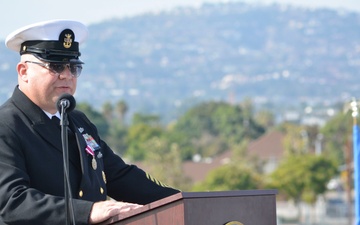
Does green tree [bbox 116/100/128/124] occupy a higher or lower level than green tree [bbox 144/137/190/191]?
higher

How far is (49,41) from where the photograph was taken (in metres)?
4.52

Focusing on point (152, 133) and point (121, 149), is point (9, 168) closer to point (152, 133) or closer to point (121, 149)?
point (152, 133)

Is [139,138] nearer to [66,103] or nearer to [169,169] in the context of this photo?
[169,169]

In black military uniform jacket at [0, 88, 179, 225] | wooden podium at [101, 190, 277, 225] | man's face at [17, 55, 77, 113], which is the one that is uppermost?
man's face at [17, 55, 77, 113]

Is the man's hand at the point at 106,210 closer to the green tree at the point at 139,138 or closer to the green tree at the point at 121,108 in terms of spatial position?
the green tree at the point at 139,138

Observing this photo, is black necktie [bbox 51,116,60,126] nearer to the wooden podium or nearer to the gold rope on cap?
the gold rope on cap

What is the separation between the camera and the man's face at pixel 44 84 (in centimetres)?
441

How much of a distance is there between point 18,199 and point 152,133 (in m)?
97.4

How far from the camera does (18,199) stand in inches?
161

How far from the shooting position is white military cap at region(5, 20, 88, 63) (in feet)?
14.7

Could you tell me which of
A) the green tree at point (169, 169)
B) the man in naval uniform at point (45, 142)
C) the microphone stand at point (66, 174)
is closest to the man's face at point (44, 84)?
the man in naval uniform at point (45, 142)

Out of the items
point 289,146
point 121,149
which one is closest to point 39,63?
point 289,146

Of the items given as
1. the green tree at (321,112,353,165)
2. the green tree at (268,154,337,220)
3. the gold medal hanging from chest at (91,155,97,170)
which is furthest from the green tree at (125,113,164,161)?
the gold medal hanging from chest at (91,155,97,170)

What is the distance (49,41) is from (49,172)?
569mm
